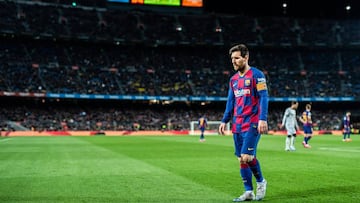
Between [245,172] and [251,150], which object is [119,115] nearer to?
[245,172]

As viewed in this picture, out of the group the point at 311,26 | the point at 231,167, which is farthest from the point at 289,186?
the point at 311,26

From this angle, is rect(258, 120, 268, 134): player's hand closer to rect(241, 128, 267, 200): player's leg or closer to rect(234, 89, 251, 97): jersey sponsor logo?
rect(241, 128, 267, 200): player's leg

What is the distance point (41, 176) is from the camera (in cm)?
920

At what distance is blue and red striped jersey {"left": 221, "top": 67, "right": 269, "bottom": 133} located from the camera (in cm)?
611

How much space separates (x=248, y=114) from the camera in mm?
6188

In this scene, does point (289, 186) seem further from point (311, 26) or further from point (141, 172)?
point (311, 26)

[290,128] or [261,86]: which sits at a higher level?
[261,86]

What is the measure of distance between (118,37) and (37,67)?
13597mm

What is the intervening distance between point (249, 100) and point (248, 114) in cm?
24

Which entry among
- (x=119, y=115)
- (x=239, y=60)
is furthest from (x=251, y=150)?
(x=119, y=115)

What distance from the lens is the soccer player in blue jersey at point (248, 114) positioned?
6.03 metres

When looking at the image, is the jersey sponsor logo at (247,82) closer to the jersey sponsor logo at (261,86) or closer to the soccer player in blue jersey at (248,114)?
the soccer player in blue jersey at (248,114)

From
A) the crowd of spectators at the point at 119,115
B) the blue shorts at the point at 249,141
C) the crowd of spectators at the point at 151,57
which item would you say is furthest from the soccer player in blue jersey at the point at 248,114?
the crowd of spectators at the point at 151,57

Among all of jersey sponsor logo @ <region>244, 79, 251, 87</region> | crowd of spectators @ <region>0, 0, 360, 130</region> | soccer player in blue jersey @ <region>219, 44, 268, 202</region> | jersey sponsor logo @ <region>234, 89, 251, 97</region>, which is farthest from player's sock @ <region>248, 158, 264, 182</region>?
crowd of spectators @ <region>0, 0, 360, 130</region>
